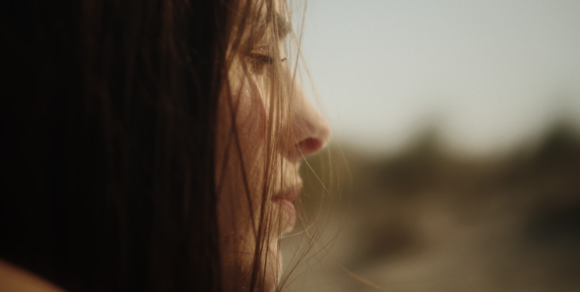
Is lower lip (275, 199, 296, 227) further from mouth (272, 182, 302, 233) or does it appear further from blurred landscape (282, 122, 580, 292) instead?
blurred landscape (282, 122, 580, 292)

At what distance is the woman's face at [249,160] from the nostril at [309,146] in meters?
0.09

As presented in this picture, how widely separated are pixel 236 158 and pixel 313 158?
0.30 meters

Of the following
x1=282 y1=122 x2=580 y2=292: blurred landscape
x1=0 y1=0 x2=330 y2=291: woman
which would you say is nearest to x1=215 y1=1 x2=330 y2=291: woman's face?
x1=0 y1=0 x2=330 y2=291: woman

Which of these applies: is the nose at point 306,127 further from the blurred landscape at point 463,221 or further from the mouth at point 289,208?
the blurred landscape at point 463,221

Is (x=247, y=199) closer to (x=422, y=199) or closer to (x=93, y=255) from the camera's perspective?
(x=93, y=255)

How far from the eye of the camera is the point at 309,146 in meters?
0.60

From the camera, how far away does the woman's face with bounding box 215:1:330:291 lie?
0.39m

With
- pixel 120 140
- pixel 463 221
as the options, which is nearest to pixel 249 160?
pixel 120 140

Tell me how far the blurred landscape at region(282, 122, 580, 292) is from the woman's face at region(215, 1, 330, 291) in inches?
26.3

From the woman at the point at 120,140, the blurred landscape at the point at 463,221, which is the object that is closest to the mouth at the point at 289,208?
the woman at the point at 120,140

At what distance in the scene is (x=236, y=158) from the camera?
0.41 m

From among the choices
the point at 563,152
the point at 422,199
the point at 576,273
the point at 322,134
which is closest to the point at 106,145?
the point at 322,134

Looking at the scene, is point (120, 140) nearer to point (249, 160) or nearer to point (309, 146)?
point (249, 160)

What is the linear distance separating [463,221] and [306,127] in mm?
1204
